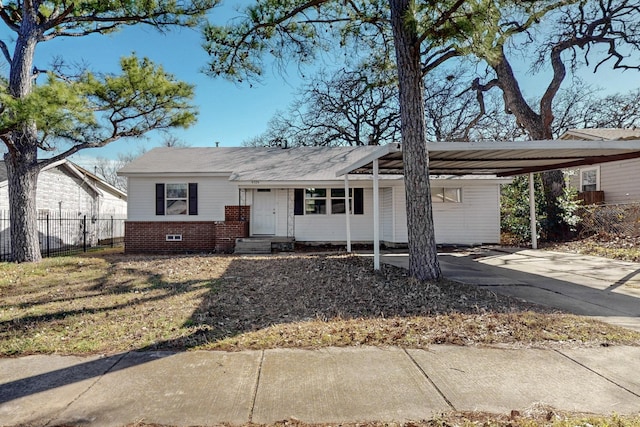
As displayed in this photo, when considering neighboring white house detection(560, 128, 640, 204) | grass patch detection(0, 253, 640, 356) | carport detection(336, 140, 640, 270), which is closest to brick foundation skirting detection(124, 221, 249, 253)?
grass patch detection(0, 253, 640, 356)

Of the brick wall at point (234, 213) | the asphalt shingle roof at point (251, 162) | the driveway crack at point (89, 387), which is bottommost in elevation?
the driveway crack at point (89, 387)

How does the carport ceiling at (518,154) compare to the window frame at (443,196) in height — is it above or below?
above

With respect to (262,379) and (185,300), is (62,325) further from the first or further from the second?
(262,379)

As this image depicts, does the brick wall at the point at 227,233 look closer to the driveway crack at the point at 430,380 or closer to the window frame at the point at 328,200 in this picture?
the window frame at the point at 328,200

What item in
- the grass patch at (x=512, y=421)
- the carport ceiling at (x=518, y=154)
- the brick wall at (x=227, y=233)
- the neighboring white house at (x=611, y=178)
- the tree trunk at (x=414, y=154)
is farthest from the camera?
the neighboring white house at (x=611, y=178)

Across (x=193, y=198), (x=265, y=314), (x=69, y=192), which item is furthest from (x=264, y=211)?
(x=69, y=192)

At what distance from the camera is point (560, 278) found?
24.4 ft

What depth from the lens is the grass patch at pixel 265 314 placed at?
3992 millimetres

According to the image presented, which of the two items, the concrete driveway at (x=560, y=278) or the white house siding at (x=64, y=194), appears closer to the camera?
the concrete driveway at (x=560, y=278)

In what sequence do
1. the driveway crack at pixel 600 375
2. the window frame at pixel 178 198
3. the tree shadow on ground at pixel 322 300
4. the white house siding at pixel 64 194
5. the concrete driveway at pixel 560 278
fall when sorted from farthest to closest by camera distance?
1. the white house siding at pixel 64 194
2. the window frame at pixel 178 198
3. the concrete driveway at pixel 560 278
4. the tree shadow on ground at pixel 322 300
5. the driveway crack at pixel 600 375

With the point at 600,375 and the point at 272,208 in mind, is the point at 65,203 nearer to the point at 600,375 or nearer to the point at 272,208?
the point at 272,208

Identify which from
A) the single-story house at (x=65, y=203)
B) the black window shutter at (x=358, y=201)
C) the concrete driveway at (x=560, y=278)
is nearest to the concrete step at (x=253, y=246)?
the black window shutter at (x=358, y=201)

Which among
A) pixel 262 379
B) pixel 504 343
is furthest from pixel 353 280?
pixel 262 379

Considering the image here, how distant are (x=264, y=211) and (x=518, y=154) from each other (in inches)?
351
